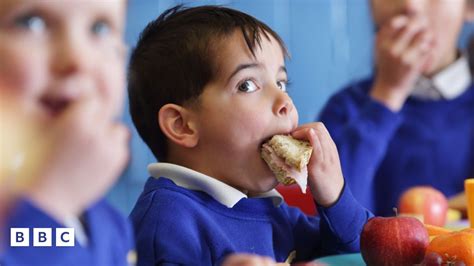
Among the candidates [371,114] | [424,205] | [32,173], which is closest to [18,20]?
[32,173]

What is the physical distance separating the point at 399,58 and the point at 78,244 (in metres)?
1.21

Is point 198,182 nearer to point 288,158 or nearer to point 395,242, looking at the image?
point 288,158

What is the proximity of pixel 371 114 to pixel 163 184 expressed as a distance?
69 centimetres

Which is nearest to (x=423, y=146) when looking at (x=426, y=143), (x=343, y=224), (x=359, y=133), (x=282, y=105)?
(x=426, y=143)

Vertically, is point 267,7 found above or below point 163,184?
above

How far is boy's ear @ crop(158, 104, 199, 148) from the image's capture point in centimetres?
89

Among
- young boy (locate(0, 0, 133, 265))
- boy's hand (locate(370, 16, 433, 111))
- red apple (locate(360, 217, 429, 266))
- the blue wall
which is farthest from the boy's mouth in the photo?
boy's hand (locate(370, 16, 433, 111))

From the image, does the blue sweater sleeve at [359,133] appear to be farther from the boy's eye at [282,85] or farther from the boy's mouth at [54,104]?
the boy's mouth at [54,104]

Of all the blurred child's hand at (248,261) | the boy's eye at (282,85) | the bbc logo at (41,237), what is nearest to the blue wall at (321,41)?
the boy's eye at (282,85)

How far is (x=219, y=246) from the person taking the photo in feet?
2.77

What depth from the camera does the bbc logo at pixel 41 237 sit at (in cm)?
55

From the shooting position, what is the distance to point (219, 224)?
34.5 inches

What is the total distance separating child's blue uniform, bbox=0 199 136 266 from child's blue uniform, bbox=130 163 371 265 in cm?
19

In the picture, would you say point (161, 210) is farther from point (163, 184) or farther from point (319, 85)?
point (319, 85)
